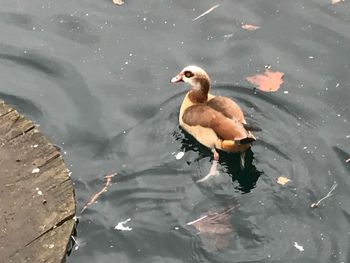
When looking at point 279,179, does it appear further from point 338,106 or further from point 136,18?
point 136,18

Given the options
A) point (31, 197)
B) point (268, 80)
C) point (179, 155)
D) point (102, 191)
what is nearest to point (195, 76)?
point (179, 155)

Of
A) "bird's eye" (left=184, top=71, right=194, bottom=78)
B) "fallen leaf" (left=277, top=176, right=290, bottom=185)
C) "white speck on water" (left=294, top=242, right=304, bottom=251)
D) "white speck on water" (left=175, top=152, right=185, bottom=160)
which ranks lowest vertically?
"white speck on water" (left=175, top=152, right=185, bottom=160)

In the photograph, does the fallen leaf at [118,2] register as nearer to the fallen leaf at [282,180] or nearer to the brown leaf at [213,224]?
the fallen leaf at [282,180]

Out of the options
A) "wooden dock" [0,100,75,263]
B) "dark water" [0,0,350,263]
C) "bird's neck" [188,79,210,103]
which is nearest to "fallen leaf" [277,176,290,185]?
"dark water" [0,0,350,263]

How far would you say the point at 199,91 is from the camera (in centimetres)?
628

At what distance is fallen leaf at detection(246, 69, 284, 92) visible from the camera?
666 centimetres

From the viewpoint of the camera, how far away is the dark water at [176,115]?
213 inches

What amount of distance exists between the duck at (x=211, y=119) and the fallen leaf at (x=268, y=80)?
1.57ft

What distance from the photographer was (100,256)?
5324 mm

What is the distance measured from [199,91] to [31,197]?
186cm

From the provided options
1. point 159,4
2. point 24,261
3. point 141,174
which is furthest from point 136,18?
point 24,261

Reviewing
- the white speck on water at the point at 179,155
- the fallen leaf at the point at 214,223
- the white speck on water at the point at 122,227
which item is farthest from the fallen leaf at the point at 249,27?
the white speck on water at the point at 122,227

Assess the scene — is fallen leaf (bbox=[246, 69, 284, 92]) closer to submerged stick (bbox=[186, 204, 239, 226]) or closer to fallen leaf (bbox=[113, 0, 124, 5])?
submerged stick (bbox=[186, 204, 239, 226])

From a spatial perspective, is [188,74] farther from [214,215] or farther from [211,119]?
[214,215]
